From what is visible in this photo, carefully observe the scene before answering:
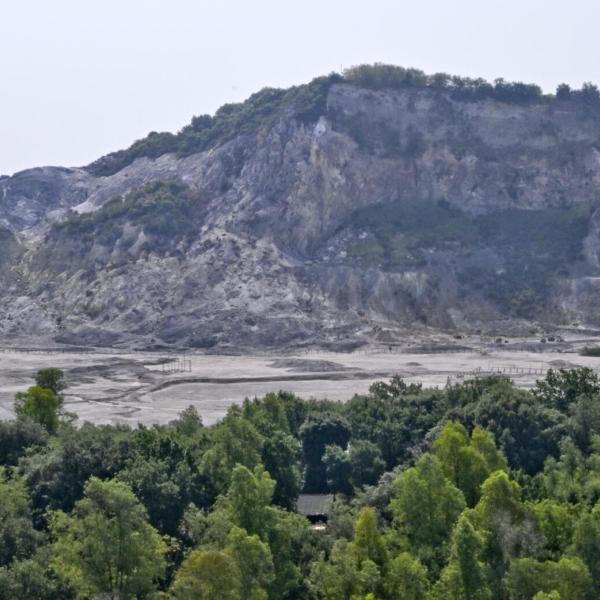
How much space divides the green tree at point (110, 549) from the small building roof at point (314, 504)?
1117 centimetres

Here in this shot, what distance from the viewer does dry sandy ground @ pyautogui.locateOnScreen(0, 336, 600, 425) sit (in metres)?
73.2

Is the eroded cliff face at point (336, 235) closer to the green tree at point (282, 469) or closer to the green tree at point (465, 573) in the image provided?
the green tree at point (282, 469)

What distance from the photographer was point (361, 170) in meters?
128

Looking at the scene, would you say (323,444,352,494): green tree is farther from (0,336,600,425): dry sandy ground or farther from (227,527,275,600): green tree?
(0,336,600,425): dry sandy ground

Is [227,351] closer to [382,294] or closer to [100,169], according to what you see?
[382,294]

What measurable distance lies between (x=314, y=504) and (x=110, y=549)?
14.6 metres

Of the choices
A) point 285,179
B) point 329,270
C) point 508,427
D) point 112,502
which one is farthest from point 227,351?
point 112,502

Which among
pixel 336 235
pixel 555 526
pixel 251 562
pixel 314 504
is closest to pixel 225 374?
pixel 336 235

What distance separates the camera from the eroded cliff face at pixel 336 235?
111188 millimetres

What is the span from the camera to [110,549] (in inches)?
1044

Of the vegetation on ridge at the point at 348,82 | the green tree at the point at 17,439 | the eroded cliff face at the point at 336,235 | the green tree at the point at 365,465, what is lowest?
the green tree at the point at 365,465

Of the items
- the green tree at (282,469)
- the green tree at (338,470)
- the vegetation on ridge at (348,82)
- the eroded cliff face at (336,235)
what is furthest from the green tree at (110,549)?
the vegetation on ridge at (348,82)

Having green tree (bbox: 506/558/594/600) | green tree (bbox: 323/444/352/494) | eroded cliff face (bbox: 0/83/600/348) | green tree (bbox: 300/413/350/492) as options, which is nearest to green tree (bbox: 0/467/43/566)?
green tree (bbox: 506/558/594/600)

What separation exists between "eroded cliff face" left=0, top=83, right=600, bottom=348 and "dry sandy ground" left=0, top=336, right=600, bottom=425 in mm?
9419
